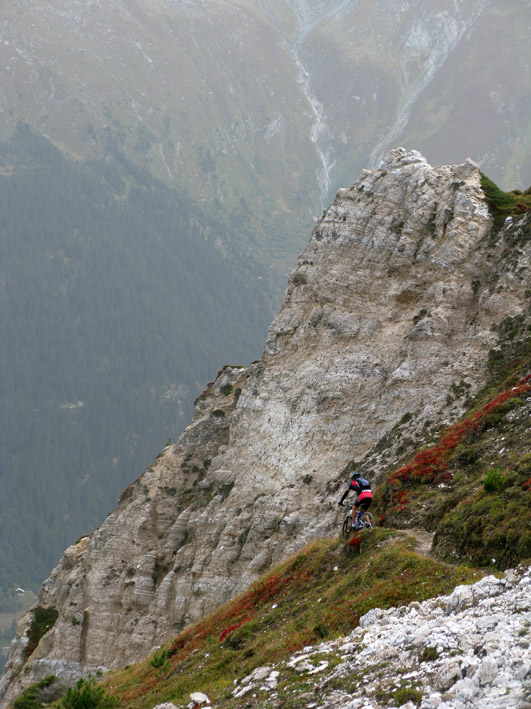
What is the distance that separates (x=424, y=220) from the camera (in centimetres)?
5094

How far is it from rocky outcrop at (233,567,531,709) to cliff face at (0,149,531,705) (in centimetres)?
2092

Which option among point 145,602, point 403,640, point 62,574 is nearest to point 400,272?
point 145,602

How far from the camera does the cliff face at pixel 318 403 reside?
43844 millimetres

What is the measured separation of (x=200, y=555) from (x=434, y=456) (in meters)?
26.8

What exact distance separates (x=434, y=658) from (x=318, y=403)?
34.8m

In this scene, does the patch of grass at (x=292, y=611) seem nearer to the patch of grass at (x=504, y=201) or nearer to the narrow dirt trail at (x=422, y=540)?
the narrow dirt trail at (x=422, y=540)

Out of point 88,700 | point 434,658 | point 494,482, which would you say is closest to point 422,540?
point 494,482

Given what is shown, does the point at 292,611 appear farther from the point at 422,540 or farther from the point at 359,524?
the point at 422,540

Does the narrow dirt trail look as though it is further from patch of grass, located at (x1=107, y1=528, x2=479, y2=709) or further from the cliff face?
the cliff face

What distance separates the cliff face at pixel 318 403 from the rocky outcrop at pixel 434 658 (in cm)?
2092

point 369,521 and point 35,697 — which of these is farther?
point 35,697

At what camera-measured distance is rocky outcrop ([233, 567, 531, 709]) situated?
13062 millimetres

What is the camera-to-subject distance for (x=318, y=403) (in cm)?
4966

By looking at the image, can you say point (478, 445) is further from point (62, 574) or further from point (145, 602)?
point (62, 574)
